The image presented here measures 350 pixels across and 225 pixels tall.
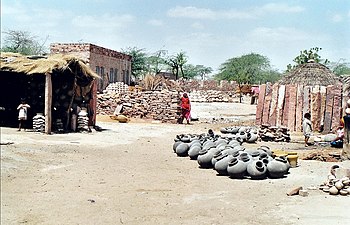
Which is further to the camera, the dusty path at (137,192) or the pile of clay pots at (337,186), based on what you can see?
the pile of clay pots at (337,186)

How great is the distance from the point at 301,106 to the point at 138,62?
30.1 m

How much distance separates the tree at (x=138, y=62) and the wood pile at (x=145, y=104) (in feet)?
64.9

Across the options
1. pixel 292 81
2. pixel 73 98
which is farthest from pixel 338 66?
pixel 73 98

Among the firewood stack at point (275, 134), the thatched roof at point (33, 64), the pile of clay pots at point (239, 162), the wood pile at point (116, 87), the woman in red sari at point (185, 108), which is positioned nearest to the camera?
the pile of clay pots at point (239, 162)

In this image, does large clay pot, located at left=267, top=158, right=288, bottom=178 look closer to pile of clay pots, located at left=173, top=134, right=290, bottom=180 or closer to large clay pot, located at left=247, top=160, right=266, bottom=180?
pile of clay pots, located at left=173, top=134, right=290, bottom=180

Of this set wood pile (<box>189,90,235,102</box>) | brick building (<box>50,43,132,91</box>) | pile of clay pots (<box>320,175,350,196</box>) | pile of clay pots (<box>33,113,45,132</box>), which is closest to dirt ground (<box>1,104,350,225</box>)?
pile of clay pots (<box>320,175,350,196</box>)

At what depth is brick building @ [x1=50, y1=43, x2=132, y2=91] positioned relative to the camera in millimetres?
26984

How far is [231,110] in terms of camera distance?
110 ft

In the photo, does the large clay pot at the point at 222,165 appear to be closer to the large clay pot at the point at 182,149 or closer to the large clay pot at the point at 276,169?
the large clay pot at the point at 276,169

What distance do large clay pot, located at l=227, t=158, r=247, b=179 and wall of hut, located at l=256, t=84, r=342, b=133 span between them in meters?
9.30

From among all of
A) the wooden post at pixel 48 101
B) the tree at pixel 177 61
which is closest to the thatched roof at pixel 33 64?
the wooden post at pixel 48 101

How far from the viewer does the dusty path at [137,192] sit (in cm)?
633

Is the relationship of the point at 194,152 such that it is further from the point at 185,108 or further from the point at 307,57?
the point at 307,57

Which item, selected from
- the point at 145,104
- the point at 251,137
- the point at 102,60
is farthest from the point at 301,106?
the point at 102,60
